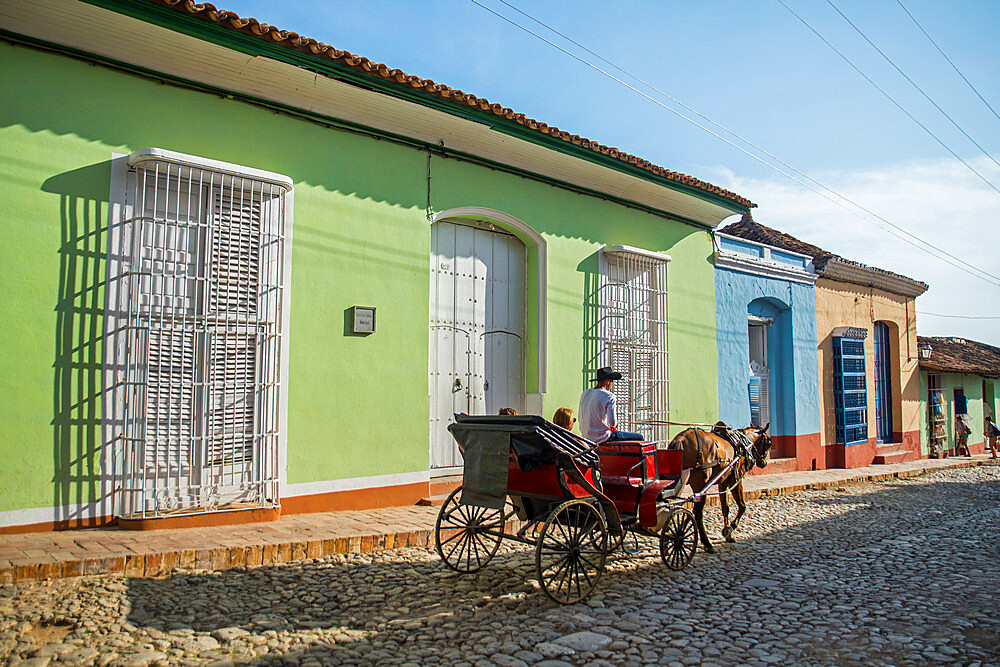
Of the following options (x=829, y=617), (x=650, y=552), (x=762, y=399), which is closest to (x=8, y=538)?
(x=650, y=552)

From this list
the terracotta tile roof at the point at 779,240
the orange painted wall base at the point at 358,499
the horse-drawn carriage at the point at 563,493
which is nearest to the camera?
the horse-drawn carriage at the point at 563,493

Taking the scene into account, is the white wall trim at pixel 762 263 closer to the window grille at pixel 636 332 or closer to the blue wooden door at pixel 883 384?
the window grille at pixel 636 332

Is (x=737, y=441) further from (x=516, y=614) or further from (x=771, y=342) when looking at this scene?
(x=771, y=342)

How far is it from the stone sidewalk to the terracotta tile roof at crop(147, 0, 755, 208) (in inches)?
166

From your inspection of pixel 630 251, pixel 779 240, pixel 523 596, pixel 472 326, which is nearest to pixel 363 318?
pixel 472 326

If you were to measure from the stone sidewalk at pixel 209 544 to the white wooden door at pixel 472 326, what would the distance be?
5.08 feet

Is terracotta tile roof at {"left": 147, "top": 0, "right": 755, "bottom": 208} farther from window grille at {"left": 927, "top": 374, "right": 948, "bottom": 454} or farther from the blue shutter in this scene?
window grille at {"left": 927, "top": 374, "right": 948, "bottom": 454}

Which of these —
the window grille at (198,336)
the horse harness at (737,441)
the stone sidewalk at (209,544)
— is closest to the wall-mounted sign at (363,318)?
the window grille at (198,336)

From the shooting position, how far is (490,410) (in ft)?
28.7

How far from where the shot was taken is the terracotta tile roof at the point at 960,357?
18406 millimetres

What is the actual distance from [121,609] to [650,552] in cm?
407

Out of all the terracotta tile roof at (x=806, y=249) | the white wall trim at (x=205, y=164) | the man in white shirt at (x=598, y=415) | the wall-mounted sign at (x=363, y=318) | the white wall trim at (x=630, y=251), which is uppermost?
the terracotta tile roof at (x=806, y=249)

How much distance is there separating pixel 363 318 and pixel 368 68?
246cm

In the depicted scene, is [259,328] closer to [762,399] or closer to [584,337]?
[584,337]
